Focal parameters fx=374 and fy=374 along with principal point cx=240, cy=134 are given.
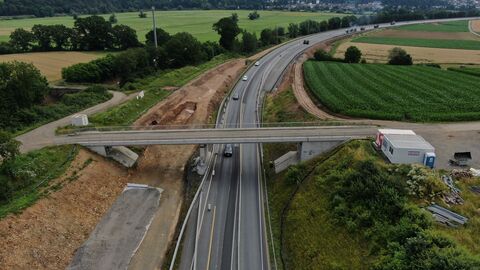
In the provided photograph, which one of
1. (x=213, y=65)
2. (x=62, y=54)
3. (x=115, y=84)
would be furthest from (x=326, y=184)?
(x=62, y=54)

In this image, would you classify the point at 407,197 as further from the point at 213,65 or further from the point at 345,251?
the point at 213,65

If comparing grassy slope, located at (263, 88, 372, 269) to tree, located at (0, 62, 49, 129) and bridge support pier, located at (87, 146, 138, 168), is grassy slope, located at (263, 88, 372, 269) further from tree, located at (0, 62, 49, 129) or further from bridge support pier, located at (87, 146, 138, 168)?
tree, located at (0, 62, 49, 129)

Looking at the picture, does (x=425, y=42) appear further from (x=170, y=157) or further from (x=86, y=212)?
(x=86, y=212)

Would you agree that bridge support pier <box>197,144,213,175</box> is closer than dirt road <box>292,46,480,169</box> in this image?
No

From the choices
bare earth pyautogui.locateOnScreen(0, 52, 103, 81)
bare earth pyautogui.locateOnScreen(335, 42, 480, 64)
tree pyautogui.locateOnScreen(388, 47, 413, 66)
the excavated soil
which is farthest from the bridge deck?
bare earth pyautogui.locateOnScreen(335, 42, 480, 64)

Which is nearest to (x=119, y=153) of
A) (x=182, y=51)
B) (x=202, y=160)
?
(x=202, y=160)

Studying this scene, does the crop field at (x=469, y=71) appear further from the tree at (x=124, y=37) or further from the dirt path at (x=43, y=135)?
the tree at (x=124, y=37)
